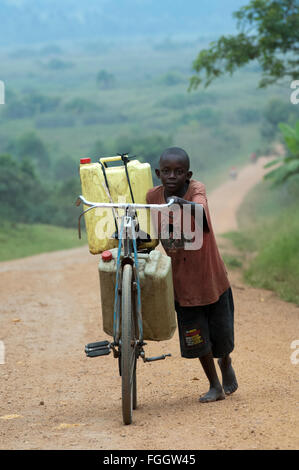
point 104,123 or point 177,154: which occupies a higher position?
point 177,154

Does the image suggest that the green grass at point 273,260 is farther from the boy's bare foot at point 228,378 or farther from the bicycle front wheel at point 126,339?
the bicycle front wheel at point 126,339

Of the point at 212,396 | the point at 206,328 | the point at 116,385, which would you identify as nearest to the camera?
the point at 206,328

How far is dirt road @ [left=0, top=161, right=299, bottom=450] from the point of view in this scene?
3.85 m

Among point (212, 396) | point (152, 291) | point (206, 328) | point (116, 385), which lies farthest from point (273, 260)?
point (152, 291)

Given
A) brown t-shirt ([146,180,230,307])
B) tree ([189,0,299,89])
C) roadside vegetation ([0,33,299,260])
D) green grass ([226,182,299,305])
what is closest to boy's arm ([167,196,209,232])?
brown t-shirt ([146,180,230,307])

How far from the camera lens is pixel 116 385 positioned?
18.9 feet

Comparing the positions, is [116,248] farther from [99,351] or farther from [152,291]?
[99,351]

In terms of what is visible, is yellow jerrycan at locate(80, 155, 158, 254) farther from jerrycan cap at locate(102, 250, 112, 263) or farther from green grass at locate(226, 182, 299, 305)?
green grass at locate(226, 182, 299, 305)

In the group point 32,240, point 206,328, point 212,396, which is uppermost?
point 206,328

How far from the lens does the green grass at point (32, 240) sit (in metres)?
23.5

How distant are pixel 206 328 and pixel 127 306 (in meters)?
0.76

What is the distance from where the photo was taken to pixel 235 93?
102 meters
